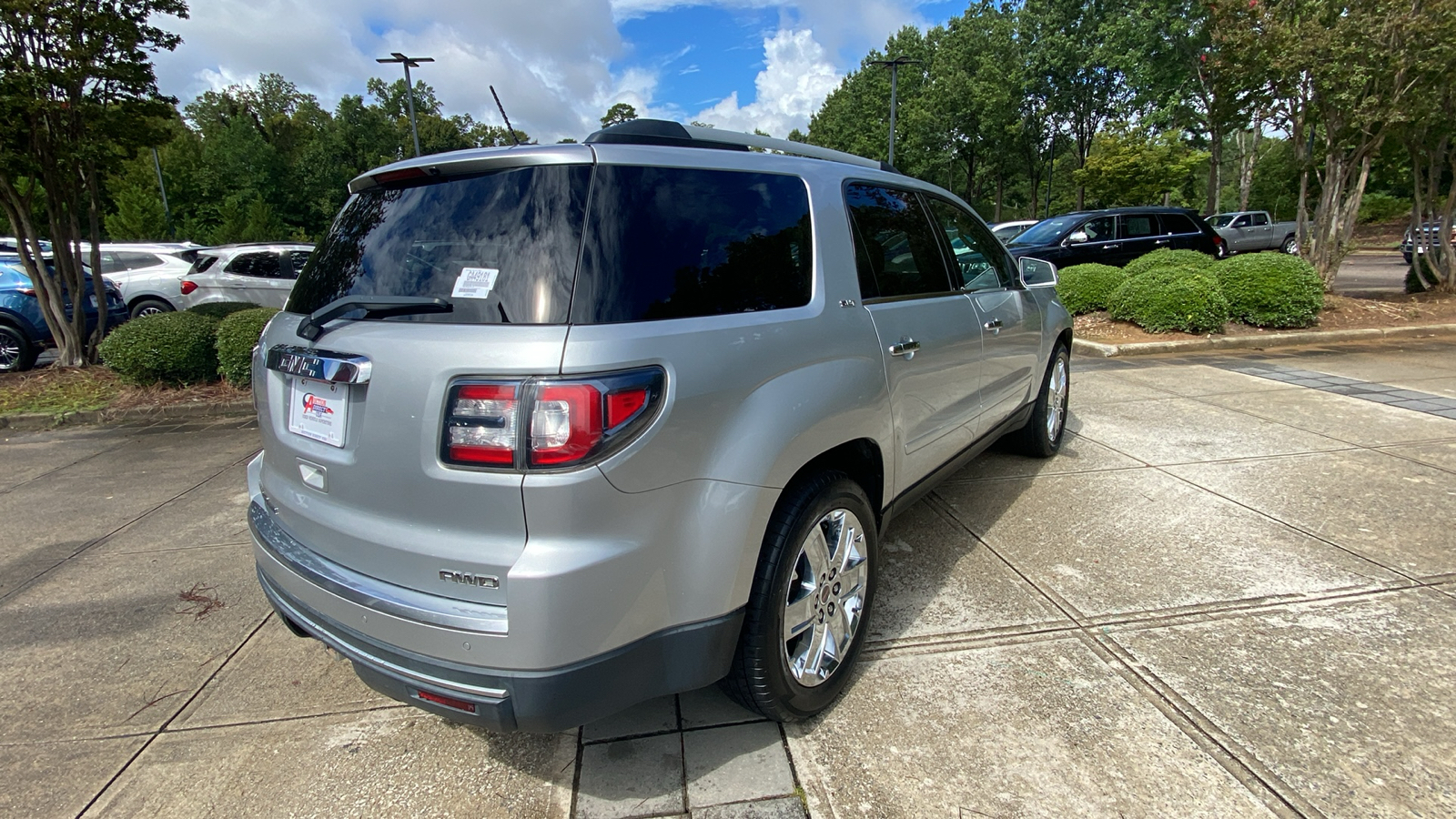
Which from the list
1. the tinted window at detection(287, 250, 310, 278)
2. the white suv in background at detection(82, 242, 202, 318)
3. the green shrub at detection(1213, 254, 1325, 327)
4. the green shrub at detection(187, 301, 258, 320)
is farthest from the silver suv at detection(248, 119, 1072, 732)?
the white suv in background at detection(82, 242, 202, 318)

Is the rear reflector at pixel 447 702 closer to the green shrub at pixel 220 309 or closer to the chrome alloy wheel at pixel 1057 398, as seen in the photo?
the chrome alloy wheel at pixel 1057 398

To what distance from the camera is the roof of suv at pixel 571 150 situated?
6.19 ft

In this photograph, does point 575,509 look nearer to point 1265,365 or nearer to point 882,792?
point 882,792

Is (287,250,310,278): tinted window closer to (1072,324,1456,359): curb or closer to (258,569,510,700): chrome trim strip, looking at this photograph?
(258,569,510,700): chrome trim strip

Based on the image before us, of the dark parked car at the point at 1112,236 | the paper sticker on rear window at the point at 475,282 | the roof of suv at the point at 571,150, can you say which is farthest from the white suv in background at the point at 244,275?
the dark parked car at the point at 1112,236

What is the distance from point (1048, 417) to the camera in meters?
4.88

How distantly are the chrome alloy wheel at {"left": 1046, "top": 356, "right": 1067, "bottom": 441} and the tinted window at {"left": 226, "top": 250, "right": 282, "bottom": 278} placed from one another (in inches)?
450

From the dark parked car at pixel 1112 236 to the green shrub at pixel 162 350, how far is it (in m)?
11.3

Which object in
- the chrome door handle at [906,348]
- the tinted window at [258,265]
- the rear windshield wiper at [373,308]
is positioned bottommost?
the chrome door handle at [906,348]

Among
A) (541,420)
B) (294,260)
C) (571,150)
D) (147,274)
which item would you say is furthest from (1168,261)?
(147,274)

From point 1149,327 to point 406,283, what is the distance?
32.0 feet

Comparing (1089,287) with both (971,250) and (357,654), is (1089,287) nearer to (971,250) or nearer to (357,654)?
(971,250)

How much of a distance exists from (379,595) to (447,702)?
32 centimetres

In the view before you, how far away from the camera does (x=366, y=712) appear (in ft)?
8.27
